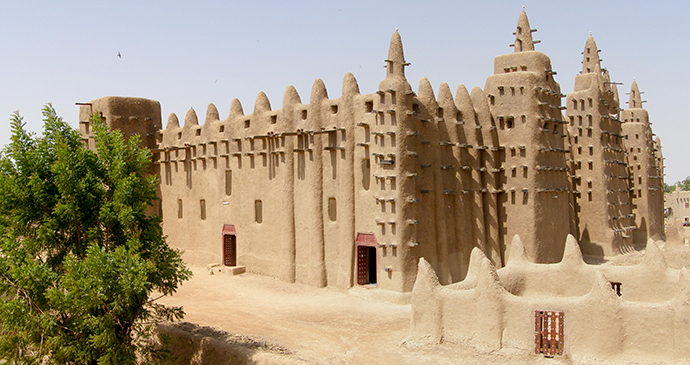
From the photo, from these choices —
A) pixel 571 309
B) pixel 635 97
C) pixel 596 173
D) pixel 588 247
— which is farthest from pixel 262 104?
pixel 635 97

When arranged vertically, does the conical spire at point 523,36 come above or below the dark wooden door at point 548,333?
above

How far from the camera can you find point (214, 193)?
2867 centimetres

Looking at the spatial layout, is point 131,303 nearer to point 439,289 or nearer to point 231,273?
point 439,289

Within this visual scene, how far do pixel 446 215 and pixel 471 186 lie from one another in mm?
1949

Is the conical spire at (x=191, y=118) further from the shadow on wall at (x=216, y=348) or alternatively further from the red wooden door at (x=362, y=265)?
the shadow on wall at (x=216, y=348)

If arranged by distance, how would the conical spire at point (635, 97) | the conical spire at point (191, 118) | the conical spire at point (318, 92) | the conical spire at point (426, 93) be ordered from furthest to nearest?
1. the conical spire at point (635, 97)
2. the conical spire at point (191, 118)
3. the conical spire at point (318, 92)
4. the conical spire at point (426, 93)

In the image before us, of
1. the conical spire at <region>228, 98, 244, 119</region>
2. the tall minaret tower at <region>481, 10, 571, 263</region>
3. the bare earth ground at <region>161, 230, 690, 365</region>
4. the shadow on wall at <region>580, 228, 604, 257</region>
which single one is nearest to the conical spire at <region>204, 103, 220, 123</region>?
the conical spire at <region>228, 98, 244, 119</region>

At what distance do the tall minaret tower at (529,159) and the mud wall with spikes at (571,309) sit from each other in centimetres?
639

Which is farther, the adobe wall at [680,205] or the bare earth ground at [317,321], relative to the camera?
the adobe wall at [680,205]

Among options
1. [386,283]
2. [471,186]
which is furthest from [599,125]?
[386,283]

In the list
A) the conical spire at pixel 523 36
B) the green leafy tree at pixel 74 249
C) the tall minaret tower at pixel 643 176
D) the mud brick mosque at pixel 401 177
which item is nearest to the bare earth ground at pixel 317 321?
the mud brick mosque at pixel 401 177

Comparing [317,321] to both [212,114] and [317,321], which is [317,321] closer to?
[317,321]

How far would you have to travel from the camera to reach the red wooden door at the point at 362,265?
22.4 meters

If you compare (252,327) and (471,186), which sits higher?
(471,186)
